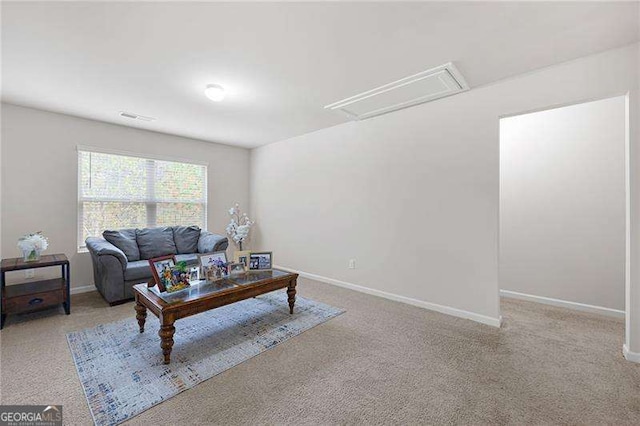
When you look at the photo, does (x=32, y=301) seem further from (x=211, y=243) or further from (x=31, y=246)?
A: (x=211, y=243)

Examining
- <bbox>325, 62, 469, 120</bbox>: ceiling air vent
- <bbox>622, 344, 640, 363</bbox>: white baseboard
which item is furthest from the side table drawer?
<bbox>622, 344, 640, 363</bbox>: white baseboard

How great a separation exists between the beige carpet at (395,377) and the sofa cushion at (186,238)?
5.22ft

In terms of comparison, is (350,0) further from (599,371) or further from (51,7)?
(599,371)

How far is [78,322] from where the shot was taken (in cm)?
267

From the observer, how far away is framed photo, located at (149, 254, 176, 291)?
2.25 metres

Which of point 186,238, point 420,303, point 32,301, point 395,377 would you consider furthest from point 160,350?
point 420,303

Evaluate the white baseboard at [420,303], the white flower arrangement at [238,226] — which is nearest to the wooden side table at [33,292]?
the white flower arrangement at [238,226]

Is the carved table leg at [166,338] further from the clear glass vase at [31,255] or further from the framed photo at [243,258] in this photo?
the clear glass vase at [31,255]

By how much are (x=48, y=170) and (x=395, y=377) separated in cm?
465

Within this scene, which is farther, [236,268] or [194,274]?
[236,268]

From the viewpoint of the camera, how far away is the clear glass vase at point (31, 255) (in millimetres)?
2803

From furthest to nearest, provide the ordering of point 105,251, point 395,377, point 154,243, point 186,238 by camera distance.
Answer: point 186,238 → point 154,243 → point 105,251 → point 395,377

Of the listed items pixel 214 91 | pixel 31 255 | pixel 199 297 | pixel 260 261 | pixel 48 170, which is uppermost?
pixel 214 91

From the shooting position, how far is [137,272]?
324cm
